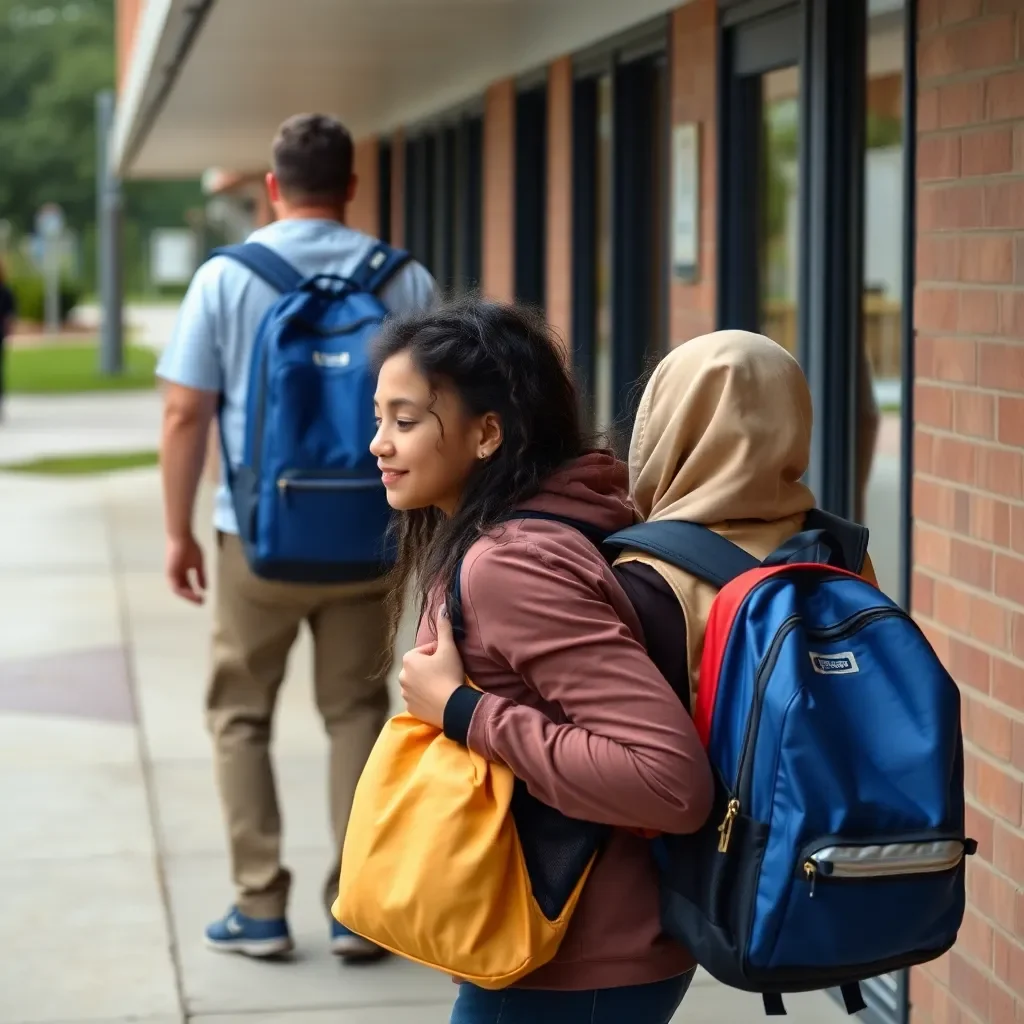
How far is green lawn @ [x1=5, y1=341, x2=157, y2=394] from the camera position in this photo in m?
30.0

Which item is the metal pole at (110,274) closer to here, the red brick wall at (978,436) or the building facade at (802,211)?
the building facade at (802,211)

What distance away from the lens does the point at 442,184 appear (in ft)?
36.0

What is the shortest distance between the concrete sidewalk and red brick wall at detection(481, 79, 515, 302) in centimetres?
210

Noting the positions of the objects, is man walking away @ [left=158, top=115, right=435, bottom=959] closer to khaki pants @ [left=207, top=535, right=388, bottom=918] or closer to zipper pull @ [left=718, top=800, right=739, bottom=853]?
khaki pants @ [left=207, top=535, right=388, bottom=918]

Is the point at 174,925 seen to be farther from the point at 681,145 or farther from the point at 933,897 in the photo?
the point at 933,897

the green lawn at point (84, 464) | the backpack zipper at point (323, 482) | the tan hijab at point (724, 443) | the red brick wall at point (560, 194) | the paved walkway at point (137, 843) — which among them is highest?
the red brick wall at point (560, 194)

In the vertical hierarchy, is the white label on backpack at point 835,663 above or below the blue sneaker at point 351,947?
above

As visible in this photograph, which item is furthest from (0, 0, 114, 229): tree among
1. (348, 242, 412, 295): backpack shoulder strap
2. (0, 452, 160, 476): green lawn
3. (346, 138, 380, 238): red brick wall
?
(348, 242, 412, 295): backpack shoulder strap

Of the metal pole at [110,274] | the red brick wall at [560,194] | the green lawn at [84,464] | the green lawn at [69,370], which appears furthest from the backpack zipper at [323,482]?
the metal pole at [110,274]

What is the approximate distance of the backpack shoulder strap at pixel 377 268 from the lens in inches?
175

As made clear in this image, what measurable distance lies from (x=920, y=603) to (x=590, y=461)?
1.78 m

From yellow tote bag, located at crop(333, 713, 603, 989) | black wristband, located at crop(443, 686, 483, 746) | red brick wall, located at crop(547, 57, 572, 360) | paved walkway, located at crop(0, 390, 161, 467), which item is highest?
red brick wall, located at crop(547, 57, 572, 360)

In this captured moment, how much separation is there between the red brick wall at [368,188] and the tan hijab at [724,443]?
10.7 meters

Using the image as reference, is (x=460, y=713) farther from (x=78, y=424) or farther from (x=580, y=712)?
(x=78, y=424)
